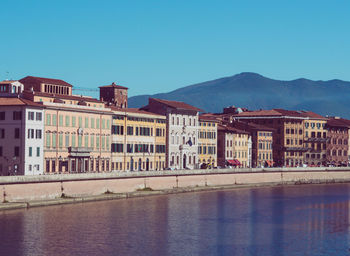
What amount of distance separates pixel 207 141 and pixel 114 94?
1793cm

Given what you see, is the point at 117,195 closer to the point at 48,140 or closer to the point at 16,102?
the point at 48,140

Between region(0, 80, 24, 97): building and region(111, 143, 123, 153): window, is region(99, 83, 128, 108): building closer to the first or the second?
region(111, 143, 123, 153): window

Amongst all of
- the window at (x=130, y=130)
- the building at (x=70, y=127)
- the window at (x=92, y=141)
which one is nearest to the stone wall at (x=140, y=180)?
the building at (x=70, y=127)

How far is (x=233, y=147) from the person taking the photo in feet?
496

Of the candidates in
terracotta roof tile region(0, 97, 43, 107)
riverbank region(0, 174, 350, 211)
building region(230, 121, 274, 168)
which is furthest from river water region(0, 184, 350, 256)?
building region(230, 121, 274, 168)

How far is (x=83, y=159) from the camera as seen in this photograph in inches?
4173

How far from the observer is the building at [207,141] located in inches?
5527

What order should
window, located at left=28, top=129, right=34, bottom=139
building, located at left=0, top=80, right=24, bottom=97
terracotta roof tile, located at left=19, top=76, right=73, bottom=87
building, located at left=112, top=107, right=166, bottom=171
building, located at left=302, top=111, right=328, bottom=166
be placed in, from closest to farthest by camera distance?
window, located at left=28, top=129, right=34, bottom=139 → building, located at left=0, top=80, right=24, bottom=97 → terracotta roof tile, located at left=19, top=76, right=73, bottom=87 → building, located at left=112, top=107, right=166, bottom=171 → building, located at left=302, top=111, right=328, bottom=166

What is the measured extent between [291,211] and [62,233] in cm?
3152

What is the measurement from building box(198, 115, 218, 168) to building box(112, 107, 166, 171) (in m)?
13.0

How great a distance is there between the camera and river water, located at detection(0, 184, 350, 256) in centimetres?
5962

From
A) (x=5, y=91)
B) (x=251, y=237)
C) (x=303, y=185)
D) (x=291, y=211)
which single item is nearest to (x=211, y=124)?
(x=303, y=185)

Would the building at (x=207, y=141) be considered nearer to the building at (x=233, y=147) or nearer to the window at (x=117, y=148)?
the building at (x=233, y=147)

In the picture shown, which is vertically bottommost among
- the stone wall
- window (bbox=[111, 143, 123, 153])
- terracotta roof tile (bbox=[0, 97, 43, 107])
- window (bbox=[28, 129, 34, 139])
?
the stone wall
